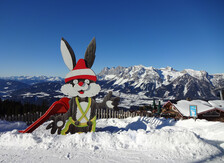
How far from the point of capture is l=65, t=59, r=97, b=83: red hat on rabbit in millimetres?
7547

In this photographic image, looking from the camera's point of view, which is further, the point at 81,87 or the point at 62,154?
the point at 81,87

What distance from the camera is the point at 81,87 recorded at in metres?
7.49

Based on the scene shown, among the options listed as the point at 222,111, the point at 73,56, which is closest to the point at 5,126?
the point at 73,56

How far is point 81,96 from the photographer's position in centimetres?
757

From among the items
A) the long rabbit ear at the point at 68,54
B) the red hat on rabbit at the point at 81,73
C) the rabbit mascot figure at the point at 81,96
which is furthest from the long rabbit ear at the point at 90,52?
the long rabbit ear at the point at 68,54

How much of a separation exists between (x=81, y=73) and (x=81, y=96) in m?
1.20

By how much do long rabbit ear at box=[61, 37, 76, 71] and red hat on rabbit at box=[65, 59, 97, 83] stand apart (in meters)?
0.38

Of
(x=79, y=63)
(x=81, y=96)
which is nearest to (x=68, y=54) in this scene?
(x=79, y=63)

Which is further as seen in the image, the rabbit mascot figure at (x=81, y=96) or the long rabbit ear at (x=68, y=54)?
the long rabbit ear at (x=68, y=54)

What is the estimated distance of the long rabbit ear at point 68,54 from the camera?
7781 millimetres

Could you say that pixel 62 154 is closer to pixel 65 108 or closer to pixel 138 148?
pixel 138 148

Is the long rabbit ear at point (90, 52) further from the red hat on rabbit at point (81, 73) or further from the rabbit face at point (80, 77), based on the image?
the red hat on rabbit at point (81, 73)

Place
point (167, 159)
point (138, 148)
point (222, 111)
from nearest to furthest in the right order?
1. point (167, 159)
2. point (138, 148)
3. point (222, 111)

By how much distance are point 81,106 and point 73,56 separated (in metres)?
2.75
